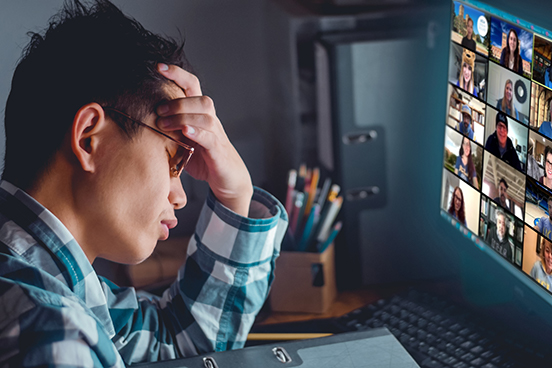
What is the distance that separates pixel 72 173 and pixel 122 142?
66 millimetres

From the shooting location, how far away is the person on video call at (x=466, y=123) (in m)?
0.87

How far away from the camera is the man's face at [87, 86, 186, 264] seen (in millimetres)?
697

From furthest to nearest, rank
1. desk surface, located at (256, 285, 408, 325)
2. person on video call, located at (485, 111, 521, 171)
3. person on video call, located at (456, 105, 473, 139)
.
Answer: desk surface, located at (256, 285, 408, 325) < person on video call, located at (456, 105, 473, 139) < person on video call, located at (485, 111, 521, 171)

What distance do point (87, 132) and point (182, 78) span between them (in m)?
0.14

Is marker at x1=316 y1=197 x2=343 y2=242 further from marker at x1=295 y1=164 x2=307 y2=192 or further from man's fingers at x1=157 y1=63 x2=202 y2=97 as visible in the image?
man's fingers at x1=157 y1=63 x2=202 y2=97

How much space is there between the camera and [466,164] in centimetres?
89

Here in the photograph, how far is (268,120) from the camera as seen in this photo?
1.28 m

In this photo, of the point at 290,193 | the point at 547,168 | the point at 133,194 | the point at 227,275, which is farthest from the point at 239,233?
the point at 547,168

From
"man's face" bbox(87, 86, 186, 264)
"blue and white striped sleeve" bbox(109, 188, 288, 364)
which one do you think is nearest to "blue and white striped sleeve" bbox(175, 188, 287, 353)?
"blue and white striped sleeve" bbox(109, 188, 288, 364)

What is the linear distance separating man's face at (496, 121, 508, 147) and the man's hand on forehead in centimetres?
33

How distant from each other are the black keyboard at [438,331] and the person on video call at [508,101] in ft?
0.95

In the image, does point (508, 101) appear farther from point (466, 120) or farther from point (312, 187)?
point (312, 187)

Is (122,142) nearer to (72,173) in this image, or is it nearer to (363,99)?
(72,173)

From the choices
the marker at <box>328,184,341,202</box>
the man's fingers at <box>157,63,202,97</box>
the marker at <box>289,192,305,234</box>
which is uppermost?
the man's fingers at <box>157,63,202,97</box>
